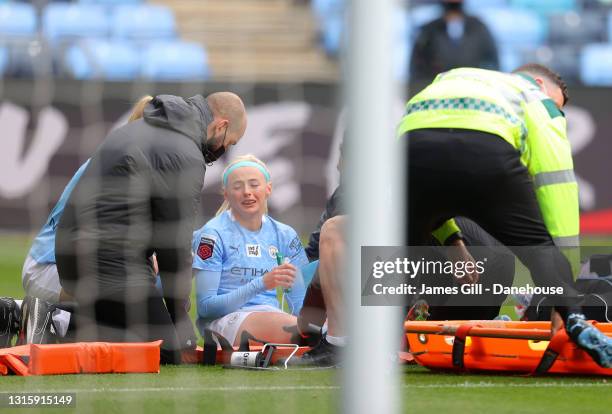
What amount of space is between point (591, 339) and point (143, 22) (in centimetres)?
866

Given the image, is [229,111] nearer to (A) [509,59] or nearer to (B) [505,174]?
(B) [505,174]

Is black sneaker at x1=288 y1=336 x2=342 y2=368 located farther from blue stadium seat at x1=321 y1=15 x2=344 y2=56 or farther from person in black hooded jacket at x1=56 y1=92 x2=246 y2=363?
blue stadium seat at x1=321 y1=15 x2=344 y2=56

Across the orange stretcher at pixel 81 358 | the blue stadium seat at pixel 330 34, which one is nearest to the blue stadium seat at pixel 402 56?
the blue stadium seat at pixel 330 34

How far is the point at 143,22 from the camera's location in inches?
483

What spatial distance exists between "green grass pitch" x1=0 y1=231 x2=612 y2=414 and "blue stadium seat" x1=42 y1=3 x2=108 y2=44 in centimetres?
739

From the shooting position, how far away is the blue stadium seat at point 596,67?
12219 mm

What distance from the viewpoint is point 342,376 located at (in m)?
2.65

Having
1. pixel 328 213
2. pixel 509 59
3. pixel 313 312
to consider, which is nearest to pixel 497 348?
pixel 313 312

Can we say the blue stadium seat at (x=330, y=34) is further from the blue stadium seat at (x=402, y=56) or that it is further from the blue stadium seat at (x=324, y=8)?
the blue stadium seat at (x=402, y=56)

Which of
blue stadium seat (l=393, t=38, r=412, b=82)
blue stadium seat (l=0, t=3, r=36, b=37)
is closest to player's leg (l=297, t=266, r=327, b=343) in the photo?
blue stadium seat (l=393, t=38, r=412, b=82)

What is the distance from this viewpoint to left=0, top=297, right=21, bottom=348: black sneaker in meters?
5.13

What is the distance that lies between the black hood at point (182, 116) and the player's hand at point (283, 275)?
0.60 m

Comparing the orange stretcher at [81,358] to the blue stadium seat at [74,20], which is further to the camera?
the blue stadium seat at [74,20]

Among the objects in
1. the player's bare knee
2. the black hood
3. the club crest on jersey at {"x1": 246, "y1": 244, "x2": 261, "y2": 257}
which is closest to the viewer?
the player's bare knee
